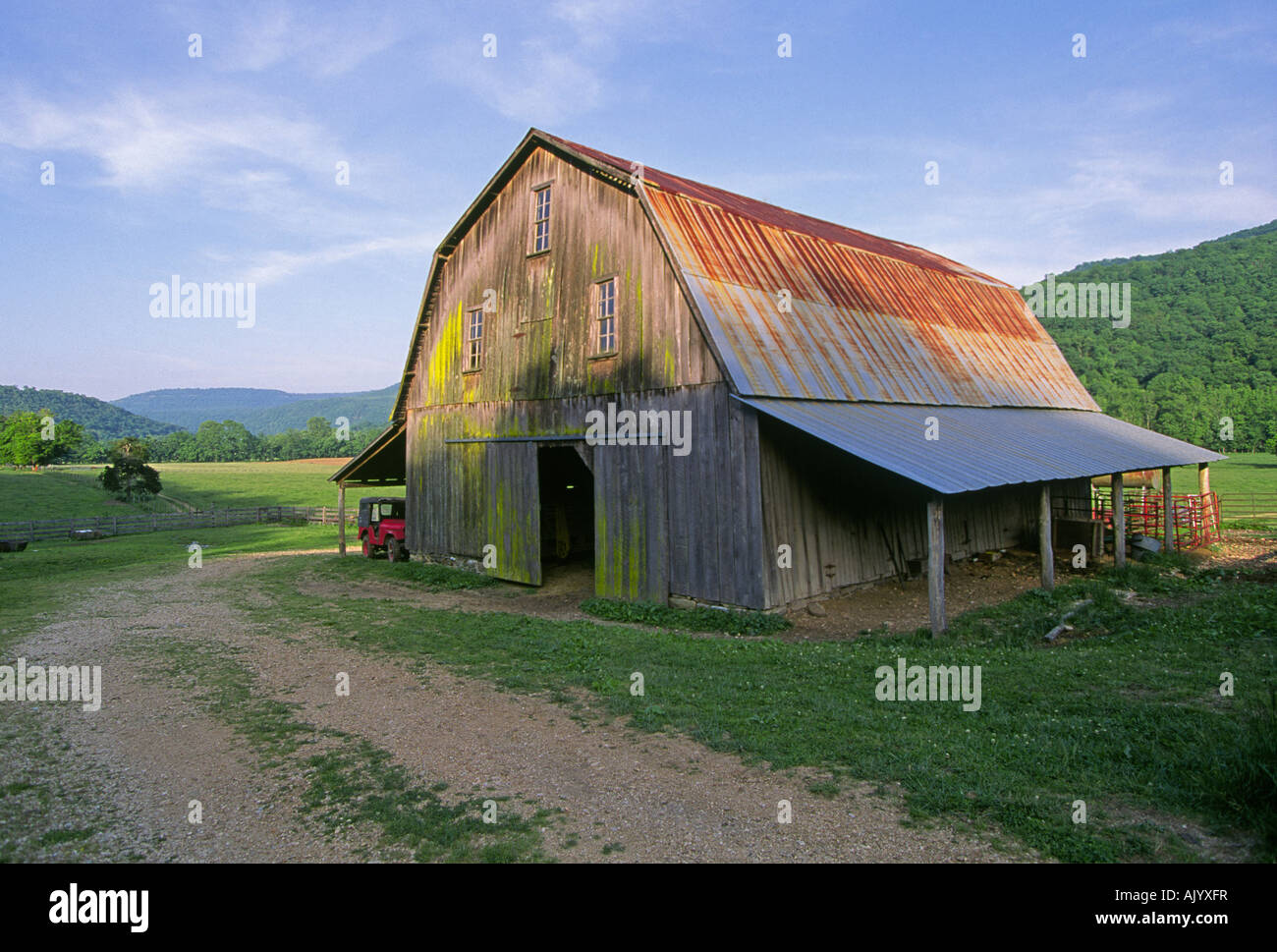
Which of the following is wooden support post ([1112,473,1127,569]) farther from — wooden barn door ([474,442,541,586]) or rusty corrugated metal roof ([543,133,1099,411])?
wooden barn door ([474,442,541,586])

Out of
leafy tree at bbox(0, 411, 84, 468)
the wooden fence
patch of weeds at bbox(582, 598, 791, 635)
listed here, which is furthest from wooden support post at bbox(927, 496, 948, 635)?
leafy tree at bbox(0, 411, 84, 468)

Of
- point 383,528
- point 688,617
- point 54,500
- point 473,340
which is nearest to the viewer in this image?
point 688,617

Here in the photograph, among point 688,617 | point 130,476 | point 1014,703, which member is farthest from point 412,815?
point 130,476

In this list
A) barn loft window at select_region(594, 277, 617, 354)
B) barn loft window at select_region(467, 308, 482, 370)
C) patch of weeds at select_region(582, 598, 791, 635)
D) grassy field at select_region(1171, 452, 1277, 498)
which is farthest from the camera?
grassy field at select_region(1171, 452, 1277, 498)

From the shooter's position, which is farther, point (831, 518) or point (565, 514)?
point (565, 514)

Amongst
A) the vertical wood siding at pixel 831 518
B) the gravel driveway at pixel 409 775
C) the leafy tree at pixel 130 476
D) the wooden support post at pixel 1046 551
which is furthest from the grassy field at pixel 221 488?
the gravel driveway at pixel 409 775

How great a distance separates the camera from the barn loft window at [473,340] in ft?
65.4

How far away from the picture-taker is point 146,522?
40.7 m

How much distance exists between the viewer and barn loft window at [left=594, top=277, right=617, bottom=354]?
16047 millimetres

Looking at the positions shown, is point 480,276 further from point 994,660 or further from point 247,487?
point 247,487

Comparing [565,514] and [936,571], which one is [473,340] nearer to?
[565,514]

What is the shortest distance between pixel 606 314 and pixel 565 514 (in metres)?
8.22

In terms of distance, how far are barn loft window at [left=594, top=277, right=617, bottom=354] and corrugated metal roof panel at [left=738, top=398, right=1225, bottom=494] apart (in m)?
4.11
